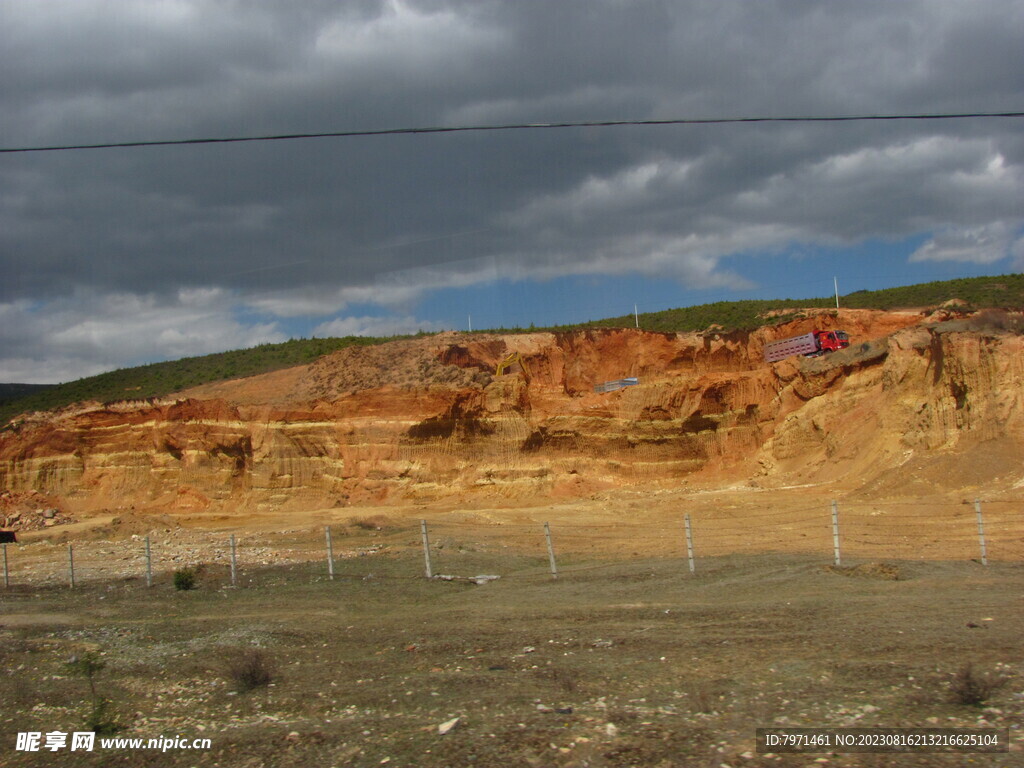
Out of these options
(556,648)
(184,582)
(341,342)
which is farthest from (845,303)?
(556,648)

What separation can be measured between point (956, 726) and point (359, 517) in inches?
1013

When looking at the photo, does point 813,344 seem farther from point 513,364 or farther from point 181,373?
Answer: point 181,373

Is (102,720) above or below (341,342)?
below

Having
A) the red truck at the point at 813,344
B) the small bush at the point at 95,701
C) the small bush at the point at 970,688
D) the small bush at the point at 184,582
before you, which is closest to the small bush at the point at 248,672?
the small bush at the point at 95,701

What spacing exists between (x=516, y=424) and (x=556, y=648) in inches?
1018

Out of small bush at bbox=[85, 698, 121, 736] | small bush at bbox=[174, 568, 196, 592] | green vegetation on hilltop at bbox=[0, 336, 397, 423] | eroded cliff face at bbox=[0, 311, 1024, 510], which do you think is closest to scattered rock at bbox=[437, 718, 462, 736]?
small bush at bbox=[85, 698, 121, 736]

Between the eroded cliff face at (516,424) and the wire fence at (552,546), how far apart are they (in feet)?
19.5

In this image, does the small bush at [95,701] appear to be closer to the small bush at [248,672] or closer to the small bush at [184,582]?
the small bush at [248,672]

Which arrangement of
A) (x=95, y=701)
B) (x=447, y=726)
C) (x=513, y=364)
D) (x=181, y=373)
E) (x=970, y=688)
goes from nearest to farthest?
1. (x=970, y=688)
2. (x=447, y=726)
3. (x=95, y=701)
4. (x=513, y=364)
5. (x=181, y=373)

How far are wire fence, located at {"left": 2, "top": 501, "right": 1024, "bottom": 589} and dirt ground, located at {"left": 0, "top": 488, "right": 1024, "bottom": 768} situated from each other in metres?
0.16

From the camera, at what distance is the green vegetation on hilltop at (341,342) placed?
52.7 metres

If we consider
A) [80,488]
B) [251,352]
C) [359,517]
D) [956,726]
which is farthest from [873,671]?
[251,352]

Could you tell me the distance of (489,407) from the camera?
3612 centimetres

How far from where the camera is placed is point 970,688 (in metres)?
6.72
